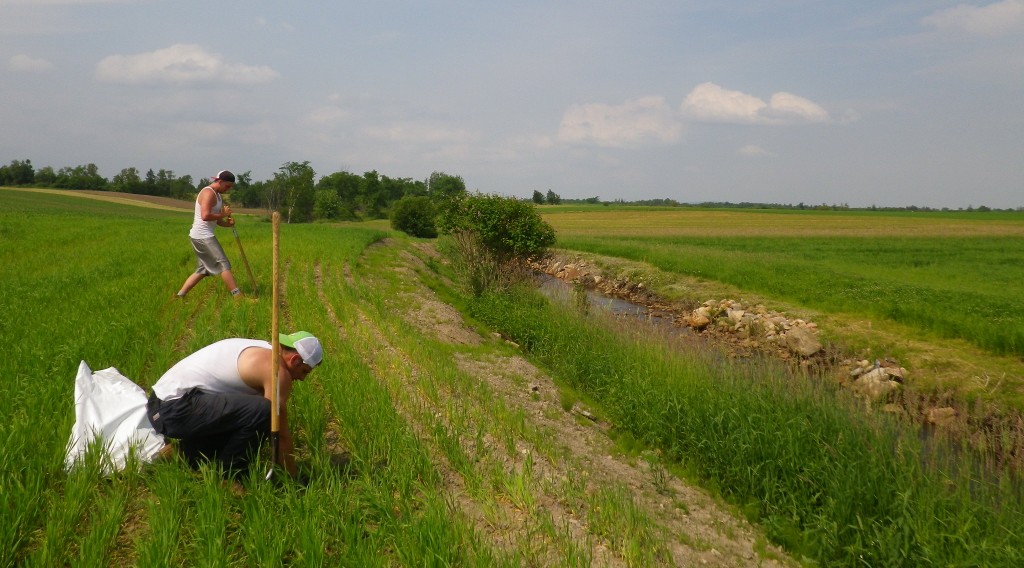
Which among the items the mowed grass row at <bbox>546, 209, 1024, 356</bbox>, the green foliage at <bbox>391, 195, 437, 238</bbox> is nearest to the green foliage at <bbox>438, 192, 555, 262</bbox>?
the mowed grass row at <bbox>546, 209, 1024, 356</bbox>

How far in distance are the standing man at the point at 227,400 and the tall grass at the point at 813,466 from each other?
166 inches

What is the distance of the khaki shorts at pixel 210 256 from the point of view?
9.20 metres

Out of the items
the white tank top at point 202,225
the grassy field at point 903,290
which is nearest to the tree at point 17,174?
the grassy field at point 903,290

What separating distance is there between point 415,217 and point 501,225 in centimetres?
3160

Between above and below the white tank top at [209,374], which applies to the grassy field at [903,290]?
below

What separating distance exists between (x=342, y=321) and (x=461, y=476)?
528cm

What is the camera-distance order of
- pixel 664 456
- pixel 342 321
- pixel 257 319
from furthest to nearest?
pixel 342 321, pixel 257 319, pixel 664 456

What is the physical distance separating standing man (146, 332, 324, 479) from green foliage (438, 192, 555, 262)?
12.3 m

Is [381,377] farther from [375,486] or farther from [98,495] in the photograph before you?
[98,495]

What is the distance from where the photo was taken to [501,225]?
54.0 feet

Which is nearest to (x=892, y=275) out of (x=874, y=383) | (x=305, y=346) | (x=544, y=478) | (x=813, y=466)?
(x=874, y=383)

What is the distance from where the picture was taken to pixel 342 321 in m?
9.50

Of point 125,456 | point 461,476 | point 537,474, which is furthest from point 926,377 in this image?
point 125,456

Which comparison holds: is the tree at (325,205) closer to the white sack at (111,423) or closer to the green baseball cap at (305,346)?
the white sack at (111,423)
